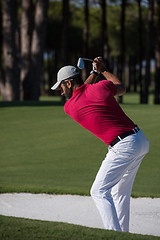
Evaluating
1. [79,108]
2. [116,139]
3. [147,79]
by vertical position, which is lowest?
[147,79]

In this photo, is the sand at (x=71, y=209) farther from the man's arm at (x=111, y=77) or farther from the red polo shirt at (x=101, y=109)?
the man's arm at (x=111, y=77)

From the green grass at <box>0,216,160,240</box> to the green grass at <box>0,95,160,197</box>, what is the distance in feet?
8.63

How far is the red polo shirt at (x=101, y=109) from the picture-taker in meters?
4.80

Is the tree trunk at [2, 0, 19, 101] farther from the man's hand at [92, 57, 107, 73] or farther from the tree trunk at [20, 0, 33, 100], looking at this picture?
the man's hand at [92, 57, 107, 73]

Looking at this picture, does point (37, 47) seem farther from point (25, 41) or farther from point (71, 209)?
point (71, 209)

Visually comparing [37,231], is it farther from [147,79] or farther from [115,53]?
[115,53]

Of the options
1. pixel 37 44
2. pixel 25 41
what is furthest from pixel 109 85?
pixel 25 41

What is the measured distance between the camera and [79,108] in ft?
16.1

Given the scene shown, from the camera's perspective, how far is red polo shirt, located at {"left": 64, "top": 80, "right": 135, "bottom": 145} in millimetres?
4805

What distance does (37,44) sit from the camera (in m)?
24.8

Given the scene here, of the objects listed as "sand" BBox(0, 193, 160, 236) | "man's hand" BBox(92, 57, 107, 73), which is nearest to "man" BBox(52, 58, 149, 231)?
"man's hand" BBox(92, 57, 107, 73)

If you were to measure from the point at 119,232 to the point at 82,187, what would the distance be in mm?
3788

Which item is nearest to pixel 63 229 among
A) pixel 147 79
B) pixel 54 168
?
pixel 54 168

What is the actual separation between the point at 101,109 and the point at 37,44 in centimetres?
2054
